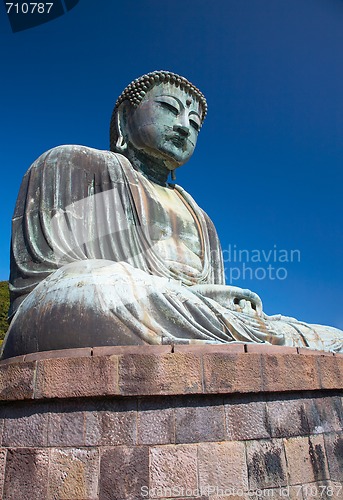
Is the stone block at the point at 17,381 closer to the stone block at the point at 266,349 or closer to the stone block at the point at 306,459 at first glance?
the stone block at the point at 266,349

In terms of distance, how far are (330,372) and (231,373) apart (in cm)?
94

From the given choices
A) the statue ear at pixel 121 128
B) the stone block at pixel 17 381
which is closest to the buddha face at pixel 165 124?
the statue ear at pixel 121 128

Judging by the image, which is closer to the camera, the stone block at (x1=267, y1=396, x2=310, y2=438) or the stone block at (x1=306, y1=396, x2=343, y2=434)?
the stone block at (x1=267, y1=396, x2=310, y2=438)

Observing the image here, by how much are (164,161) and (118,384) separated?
13.0 ft

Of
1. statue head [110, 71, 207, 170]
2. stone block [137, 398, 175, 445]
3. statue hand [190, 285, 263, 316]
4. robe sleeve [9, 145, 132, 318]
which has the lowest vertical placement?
stone block [137, 398, 175, 445]

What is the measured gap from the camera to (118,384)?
279cm

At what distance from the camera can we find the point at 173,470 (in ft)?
8.85

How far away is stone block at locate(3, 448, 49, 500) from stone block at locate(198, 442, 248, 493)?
3.07ft

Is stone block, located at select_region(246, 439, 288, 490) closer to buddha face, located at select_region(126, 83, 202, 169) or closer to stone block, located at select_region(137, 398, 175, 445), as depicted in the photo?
stone block, located at select_region(137, 398, 175, 445)

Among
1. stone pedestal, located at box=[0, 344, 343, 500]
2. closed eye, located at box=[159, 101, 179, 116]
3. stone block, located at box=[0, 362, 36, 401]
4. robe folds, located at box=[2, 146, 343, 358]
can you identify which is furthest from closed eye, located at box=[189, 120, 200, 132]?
stone block, located at box=[0, 362, 36, 401]

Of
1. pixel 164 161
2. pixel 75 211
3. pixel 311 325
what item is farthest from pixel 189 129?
pixel 311 325

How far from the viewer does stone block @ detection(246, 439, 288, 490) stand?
110 inches

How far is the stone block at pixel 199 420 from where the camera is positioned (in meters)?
2.79

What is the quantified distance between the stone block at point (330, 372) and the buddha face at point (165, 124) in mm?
3495
